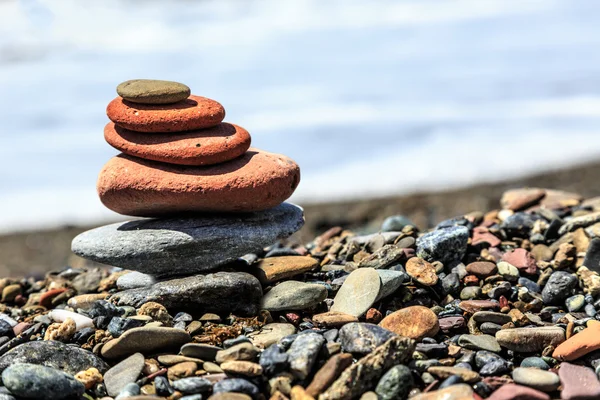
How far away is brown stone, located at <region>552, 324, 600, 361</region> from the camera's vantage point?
6527 millimetres

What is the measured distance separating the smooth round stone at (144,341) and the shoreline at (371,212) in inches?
252

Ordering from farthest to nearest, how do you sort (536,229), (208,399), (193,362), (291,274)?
(536,229) → (291,274) → (193,362) → (208,399)

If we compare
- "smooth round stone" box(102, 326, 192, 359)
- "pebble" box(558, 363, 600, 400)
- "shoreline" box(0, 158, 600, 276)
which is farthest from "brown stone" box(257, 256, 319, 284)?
"shoreline" box(0, 158, 600, 276)

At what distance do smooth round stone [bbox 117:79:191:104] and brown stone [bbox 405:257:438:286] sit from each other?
2865mm

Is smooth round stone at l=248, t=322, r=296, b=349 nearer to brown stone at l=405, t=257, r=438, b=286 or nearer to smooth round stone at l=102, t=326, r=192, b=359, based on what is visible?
smooth round stone at l=102, t=326, r=192, b=359

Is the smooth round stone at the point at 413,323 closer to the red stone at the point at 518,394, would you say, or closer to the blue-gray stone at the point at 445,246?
the red stone at the point at 518,394

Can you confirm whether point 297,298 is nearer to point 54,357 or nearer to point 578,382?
point 54,357

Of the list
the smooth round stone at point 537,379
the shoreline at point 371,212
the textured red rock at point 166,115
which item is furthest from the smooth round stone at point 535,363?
the shoreline at point 371,212

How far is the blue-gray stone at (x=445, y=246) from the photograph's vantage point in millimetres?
7992

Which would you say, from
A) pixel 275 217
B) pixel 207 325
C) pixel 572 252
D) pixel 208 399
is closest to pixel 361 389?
pixel 208 399

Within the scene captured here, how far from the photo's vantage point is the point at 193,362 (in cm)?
617

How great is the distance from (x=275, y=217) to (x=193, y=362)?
2.30 m

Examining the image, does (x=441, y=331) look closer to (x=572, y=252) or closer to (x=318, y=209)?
(x=572, y=252)

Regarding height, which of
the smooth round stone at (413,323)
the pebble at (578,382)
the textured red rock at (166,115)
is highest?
the textured red rock at (166,115)
